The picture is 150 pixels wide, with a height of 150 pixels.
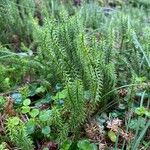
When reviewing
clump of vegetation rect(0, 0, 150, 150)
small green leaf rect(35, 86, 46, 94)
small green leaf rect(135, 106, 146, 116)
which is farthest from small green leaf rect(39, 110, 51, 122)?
small green leaf rect(135, 106, 146, 116)

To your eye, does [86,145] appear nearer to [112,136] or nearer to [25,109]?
[112,136]

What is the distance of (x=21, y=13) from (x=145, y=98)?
1.62 m

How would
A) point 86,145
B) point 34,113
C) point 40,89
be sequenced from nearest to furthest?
point 86,145 → point 34,113 → point 40,89

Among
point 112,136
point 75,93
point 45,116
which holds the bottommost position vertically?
point 112,136

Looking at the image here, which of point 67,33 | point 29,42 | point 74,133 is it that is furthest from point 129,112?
point 29,42

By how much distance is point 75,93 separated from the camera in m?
1.64

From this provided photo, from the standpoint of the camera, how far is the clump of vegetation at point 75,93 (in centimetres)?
172

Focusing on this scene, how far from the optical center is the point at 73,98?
1.65 meters

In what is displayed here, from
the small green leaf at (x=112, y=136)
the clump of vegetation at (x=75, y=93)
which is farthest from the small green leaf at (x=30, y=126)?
the small green leaf at (x=112, y=136)

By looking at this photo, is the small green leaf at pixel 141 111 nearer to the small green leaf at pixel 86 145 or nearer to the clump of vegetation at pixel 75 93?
the clump of vegetation at pixel 75 93

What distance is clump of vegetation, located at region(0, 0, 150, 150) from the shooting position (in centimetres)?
172

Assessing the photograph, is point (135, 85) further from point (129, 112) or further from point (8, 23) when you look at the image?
point (8, 23)

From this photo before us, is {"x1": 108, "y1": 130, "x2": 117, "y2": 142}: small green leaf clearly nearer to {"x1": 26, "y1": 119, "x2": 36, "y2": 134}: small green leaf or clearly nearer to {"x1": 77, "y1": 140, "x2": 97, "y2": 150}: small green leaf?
{"x1": 77, "y1": 140, "x2": 97, "y2": 150}: small green leaf

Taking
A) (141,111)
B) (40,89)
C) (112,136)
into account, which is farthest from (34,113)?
(141,111)
